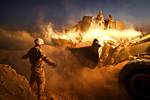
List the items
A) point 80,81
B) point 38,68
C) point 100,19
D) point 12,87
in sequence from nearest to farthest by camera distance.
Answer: point 12,87 → point 38,68 → point 80,81 → point 100,19

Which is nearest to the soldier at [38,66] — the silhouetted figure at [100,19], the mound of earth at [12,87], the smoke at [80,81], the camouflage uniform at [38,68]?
the camouflage uniform at [38,68]

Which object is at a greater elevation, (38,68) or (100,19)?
(100,19)

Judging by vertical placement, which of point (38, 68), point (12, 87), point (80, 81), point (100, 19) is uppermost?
point (100, 19)

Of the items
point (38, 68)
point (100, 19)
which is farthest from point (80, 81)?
point (100, 19)

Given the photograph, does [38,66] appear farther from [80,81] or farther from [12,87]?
[80,81]

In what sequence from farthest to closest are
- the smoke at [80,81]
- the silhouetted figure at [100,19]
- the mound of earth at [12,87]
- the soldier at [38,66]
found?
the silhouetted figure at [100,19] < the smoke at [80,81] < the soldier at [38,66] < the mound of earth at [12,87]

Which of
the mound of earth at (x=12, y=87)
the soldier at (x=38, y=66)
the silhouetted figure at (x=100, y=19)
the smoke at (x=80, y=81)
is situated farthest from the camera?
the silhouetted figure at (x=100, y=19)

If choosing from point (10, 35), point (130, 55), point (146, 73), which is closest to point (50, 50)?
point (10, 35)

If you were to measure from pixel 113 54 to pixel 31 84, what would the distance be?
3.10 meters

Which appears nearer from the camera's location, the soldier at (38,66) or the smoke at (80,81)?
the soldier at (38,66)

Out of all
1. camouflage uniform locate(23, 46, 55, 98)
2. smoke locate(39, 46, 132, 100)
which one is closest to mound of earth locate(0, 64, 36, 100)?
camouflage uniform locate(23, 46, 55, 98)

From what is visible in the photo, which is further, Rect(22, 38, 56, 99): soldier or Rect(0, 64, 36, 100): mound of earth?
Rect(22, 38, 56, 99): soldier

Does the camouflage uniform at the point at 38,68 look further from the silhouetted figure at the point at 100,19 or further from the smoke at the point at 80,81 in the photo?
the silhouetted figure at the point at 100,19

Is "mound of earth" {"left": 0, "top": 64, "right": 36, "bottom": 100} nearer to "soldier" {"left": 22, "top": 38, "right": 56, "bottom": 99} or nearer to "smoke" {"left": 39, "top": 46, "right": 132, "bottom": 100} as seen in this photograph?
"soldier" {"left": 22, "top": 38, "right": 56, "bottom": 99}
